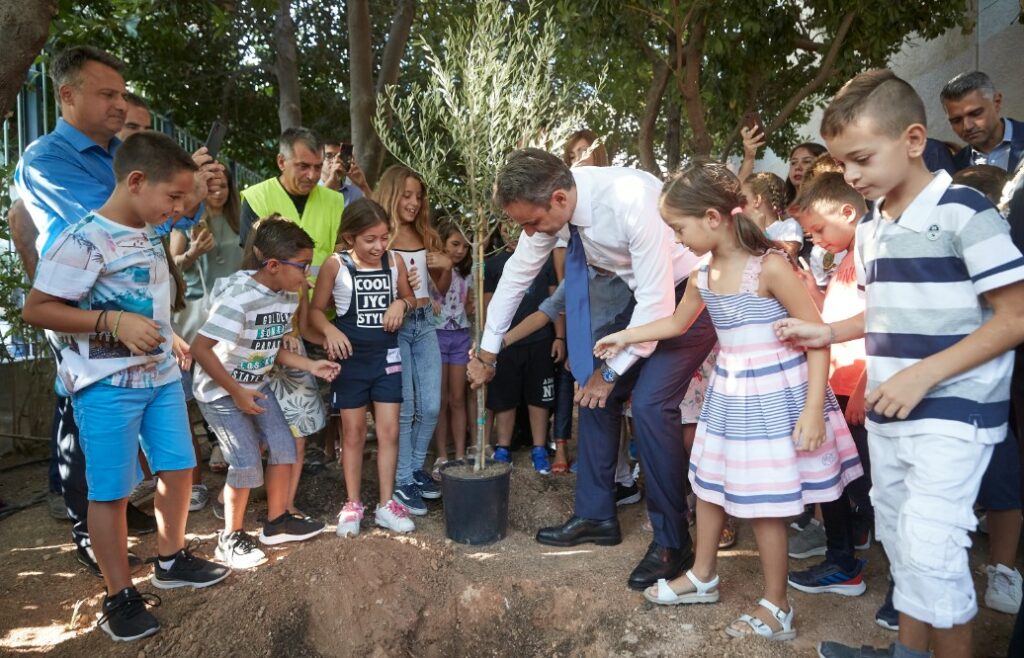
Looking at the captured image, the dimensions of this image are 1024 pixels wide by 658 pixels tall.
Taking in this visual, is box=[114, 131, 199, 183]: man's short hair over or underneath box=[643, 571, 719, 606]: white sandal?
over

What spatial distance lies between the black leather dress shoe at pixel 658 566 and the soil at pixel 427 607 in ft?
0.25

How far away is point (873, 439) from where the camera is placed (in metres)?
2.31

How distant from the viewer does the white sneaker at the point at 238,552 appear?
3379 millimetres

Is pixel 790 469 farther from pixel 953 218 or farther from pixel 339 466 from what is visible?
pixel 339 466

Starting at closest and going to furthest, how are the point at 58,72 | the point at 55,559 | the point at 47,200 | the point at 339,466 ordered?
the point at 47,200, the point at 58,72, the point at 55,559, the point at 339,466

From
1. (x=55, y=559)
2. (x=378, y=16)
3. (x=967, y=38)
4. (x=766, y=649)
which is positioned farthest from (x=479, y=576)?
(x=378, y=16)

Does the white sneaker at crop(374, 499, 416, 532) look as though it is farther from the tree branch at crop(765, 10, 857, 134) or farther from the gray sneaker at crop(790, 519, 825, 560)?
the tree branch at crop(765, 10, 857, 134)

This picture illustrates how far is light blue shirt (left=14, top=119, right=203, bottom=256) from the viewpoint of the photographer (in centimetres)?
303

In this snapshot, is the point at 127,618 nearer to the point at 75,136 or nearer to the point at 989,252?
the point at 75,136

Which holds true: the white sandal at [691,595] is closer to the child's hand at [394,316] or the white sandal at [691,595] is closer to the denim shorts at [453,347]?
the child's hand at [394,316]

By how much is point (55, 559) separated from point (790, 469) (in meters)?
3.39

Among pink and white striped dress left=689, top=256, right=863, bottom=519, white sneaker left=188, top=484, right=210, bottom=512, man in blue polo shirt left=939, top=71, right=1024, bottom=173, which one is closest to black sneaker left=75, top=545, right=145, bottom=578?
white sneaker left=188, top=484, right=210, bottom=512

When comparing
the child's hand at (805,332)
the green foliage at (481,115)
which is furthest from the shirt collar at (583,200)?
the child's hand at (805,332)

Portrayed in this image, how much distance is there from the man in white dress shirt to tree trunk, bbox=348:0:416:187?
3789 mm
